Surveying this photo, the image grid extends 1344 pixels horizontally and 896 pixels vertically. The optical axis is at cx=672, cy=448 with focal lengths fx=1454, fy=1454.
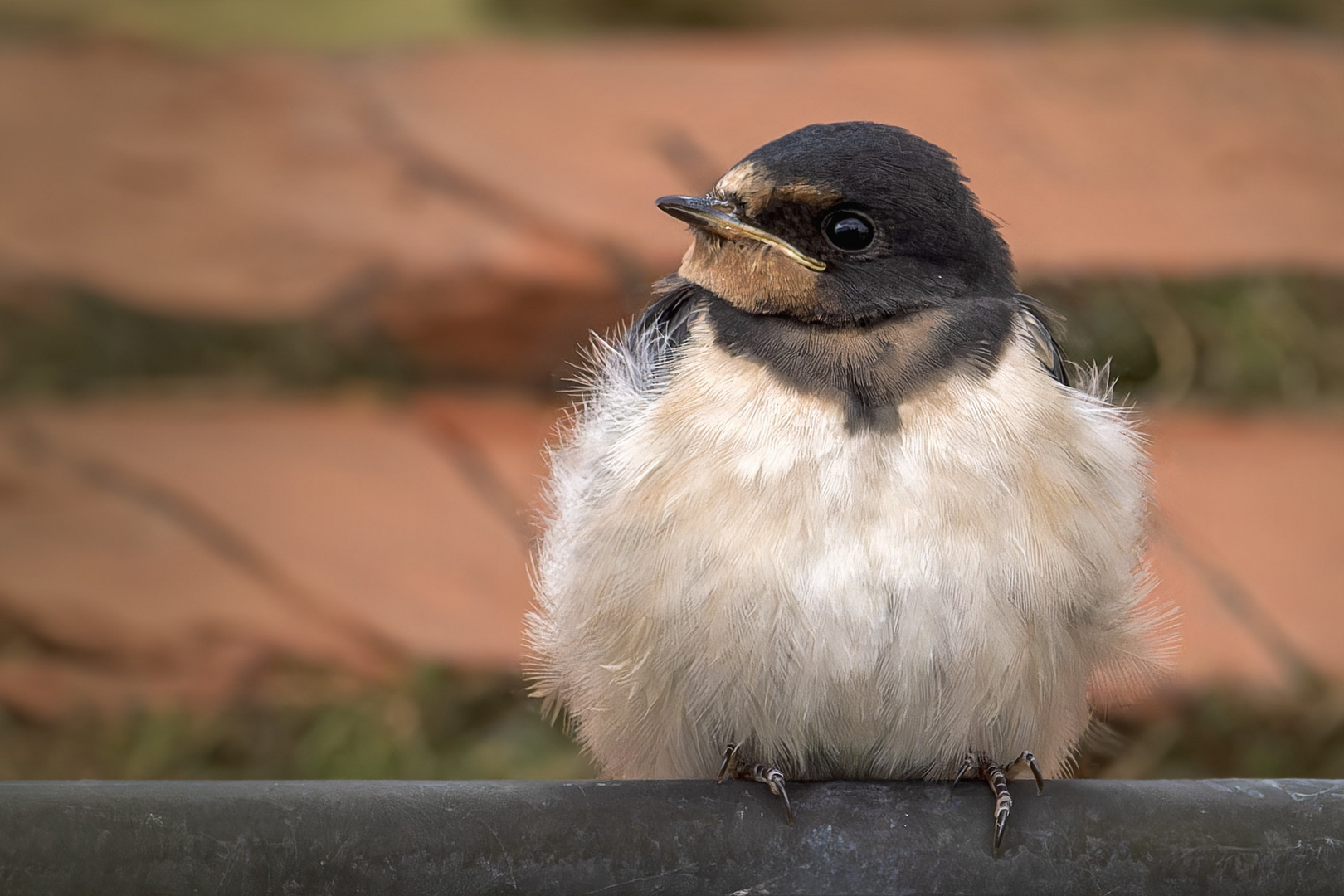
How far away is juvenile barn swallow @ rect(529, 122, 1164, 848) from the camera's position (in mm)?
1122

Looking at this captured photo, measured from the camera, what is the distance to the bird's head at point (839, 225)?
3.78 feet

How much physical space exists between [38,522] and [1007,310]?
187 centimetres

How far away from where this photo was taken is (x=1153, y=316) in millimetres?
2328

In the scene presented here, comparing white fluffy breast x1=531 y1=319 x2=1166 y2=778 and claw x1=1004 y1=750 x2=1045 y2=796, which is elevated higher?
white fluffy breast x1=531 y1=319 x2=1166 y2=778

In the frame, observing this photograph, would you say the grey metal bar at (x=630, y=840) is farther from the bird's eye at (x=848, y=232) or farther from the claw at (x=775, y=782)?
the bird's eye at (x=848, y=232)

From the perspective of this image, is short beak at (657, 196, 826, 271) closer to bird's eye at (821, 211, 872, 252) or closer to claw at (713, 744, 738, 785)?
bird's eye at (821, 211, 872, 252)

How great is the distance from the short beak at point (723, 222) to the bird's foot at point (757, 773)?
399 mm

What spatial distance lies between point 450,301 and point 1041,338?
1.35 m

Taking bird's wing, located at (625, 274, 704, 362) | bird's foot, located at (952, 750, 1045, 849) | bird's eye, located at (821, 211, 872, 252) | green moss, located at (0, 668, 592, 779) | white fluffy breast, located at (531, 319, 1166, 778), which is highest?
bird's eye, located at (821, 211, 872, 252)

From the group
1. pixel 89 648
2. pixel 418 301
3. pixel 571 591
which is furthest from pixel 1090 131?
pixel 89 648

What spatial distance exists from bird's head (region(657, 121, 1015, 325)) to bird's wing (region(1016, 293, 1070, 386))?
0.30 feet

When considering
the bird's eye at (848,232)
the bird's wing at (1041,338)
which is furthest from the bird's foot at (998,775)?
the bird's eye at (848,232)

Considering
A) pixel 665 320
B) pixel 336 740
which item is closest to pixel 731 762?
pixel 665 320

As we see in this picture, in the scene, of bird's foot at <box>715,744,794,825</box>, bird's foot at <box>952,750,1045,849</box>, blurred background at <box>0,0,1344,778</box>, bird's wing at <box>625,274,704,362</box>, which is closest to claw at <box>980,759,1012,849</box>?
bird's foot at <box>952,750,1045,849</box>
